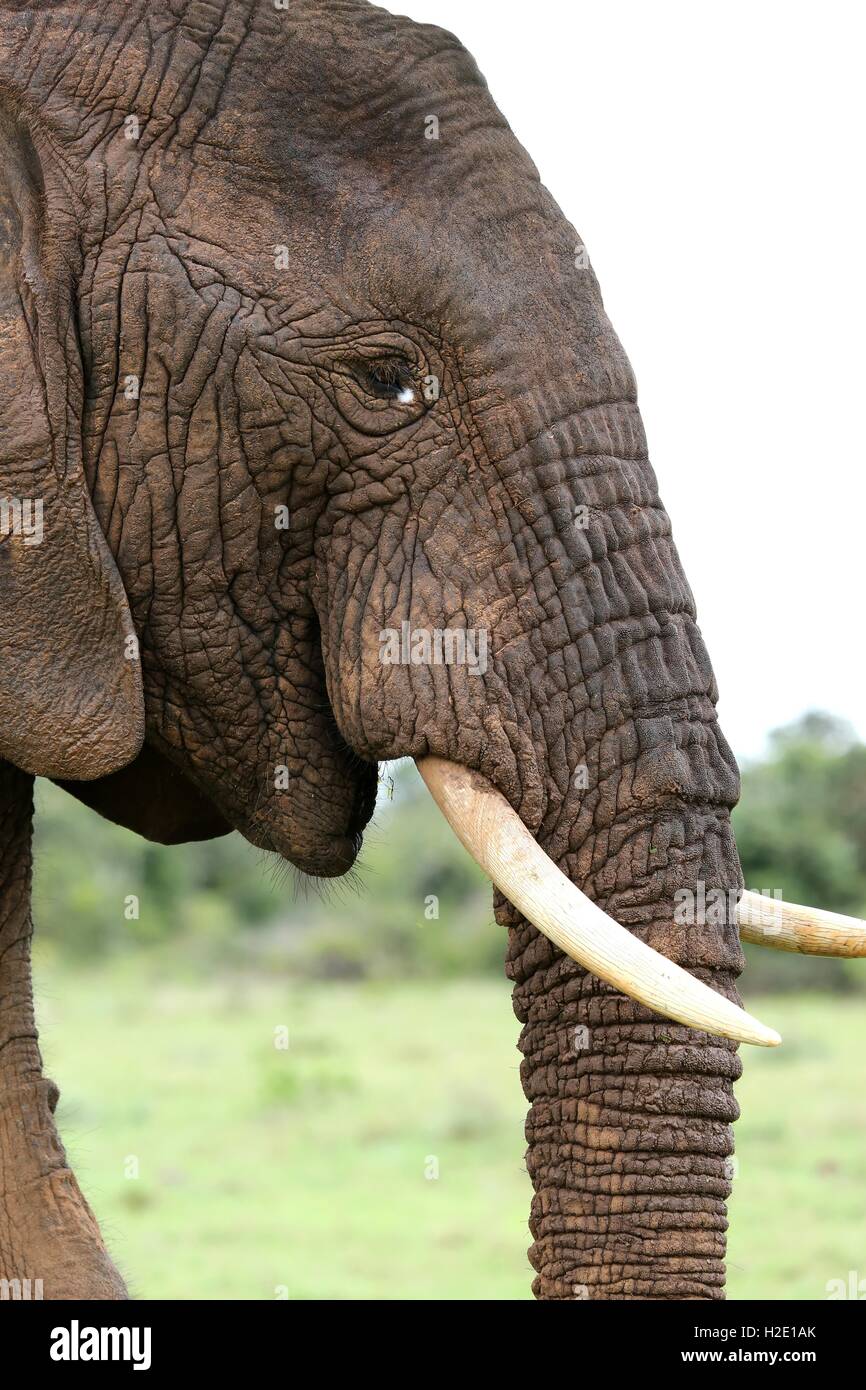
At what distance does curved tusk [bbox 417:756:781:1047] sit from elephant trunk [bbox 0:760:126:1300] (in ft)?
3.15

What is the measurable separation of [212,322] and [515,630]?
2.34 feet

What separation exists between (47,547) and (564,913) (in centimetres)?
102

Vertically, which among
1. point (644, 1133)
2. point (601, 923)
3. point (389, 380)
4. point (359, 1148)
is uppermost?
point (359, 1148)

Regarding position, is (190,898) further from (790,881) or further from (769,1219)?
(769,1219)

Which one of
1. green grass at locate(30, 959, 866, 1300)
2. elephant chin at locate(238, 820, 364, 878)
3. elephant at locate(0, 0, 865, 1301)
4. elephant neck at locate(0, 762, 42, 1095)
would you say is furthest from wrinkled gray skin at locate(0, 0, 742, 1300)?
green grass at locate(30, 959, 866, 1300)

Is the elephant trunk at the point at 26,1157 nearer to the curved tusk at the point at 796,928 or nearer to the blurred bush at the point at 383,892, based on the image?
the curved tusk at the point at 796,928

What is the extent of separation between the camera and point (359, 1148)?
42.2 feet

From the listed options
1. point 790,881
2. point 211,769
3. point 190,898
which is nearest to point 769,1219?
point 211,769

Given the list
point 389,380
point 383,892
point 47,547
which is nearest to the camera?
point 47,547

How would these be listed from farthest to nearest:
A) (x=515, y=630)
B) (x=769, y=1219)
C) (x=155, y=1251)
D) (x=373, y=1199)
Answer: (x=373, y=1199), (x=769, y=1219), (x=155, y=1251), (x=515, y=630)

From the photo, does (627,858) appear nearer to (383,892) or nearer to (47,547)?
(47,547)

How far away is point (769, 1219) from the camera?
33.8 feet

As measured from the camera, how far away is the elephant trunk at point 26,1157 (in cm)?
395

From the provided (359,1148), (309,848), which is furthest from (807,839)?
(309,848)
